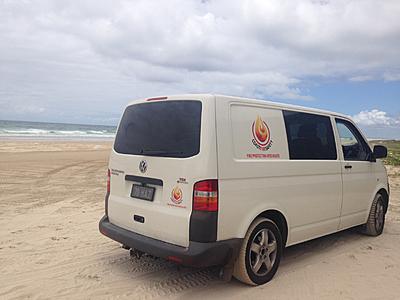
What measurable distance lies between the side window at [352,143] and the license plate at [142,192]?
2.99 m

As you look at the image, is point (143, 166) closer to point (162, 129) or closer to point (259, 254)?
point (162, 129)

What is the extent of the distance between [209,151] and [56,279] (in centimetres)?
226

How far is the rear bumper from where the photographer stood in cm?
365

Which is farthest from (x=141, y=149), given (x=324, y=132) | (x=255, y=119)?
(x=324, y=132)

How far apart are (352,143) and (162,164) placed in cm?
330

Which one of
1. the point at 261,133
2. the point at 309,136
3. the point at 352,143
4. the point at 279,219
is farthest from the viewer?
the point at 352,143

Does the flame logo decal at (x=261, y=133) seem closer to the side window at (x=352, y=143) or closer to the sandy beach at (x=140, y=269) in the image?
the sandy beach at (x=140, y=269)

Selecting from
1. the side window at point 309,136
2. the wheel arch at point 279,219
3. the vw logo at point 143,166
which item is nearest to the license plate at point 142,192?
the vw logo at point 143,166

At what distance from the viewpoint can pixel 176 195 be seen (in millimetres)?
3832

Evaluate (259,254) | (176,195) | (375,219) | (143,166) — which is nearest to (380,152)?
(375,219)

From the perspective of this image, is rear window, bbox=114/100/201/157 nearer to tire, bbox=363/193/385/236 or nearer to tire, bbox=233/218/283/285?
tire, bbox=233/218/283/285

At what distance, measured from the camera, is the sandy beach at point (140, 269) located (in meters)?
4.03

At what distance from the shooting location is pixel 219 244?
374cm

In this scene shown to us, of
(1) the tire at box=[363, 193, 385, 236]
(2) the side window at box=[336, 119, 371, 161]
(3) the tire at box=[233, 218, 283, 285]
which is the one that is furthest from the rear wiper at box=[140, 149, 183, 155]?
(1) the tire at box=[363, 193, 385, 236]
